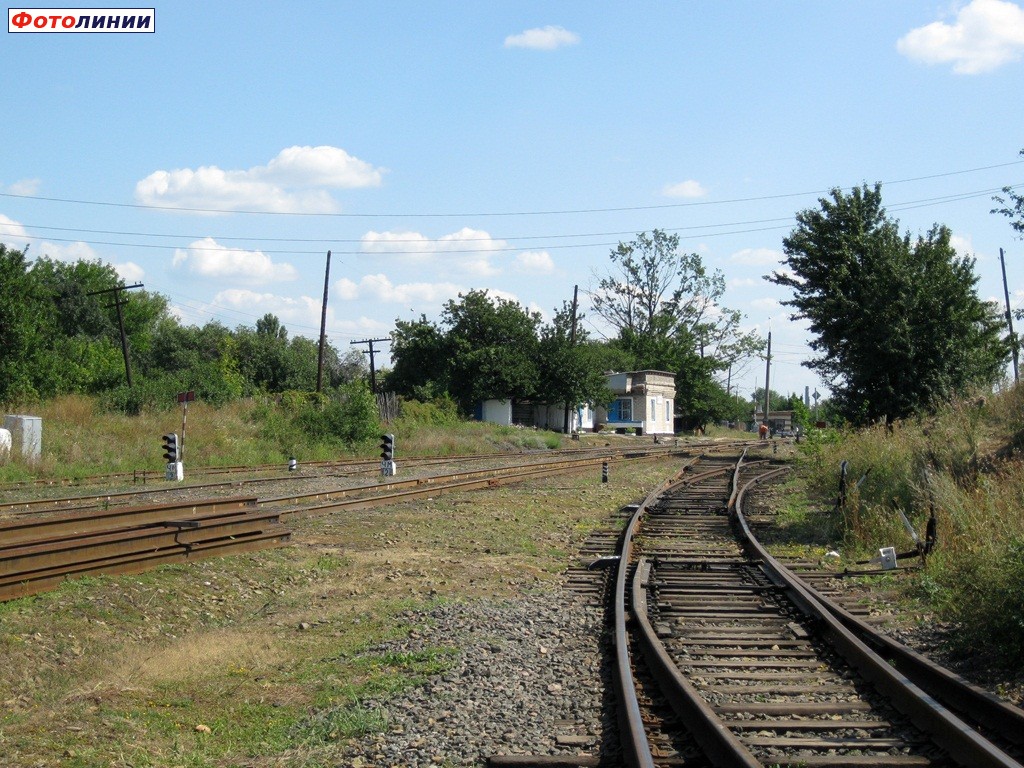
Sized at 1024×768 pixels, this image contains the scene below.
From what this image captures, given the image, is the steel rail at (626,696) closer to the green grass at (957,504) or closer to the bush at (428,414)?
the green grass at (957,504)

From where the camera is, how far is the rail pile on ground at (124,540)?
338 inches

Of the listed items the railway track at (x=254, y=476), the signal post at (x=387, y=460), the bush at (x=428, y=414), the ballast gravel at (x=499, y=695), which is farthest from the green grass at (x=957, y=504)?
the bush at (x=428, y=414)

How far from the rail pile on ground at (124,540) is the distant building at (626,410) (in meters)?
49.8

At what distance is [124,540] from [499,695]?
17.4ft

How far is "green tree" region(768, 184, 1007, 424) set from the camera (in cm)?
2508

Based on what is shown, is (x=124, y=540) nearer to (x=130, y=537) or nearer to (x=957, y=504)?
(x=130, y=537)

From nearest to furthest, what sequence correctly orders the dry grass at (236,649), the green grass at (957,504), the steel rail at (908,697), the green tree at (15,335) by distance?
1. the steel rail at (908,697)
2. the dry grass at (236,649)
3. the green grass at (957,504)
4. the green tree at (15,335)

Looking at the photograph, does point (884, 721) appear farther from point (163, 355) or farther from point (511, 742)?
point (163, 355)

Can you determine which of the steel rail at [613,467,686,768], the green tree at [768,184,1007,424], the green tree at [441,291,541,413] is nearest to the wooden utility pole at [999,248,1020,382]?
the green tree at [768,184,1007,424]

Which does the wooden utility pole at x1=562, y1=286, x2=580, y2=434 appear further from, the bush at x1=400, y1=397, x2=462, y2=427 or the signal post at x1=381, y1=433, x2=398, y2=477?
the signal post at x1=381, y1=433, x2=398, y2=477

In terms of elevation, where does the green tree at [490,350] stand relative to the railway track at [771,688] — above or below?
above

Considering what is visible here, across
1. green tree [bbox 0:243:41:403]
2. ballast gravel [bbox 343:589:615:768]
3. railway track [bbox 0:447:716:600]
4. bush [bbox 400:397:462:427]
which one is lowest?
ballast gravel [bbox 343:589:615:768]

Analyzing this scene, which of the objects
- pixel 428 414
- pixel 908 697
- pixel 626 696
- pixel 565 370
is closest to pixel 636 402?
pixel 565 370

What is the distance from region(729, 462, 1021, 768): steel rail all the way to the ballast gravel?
5.77 feet
